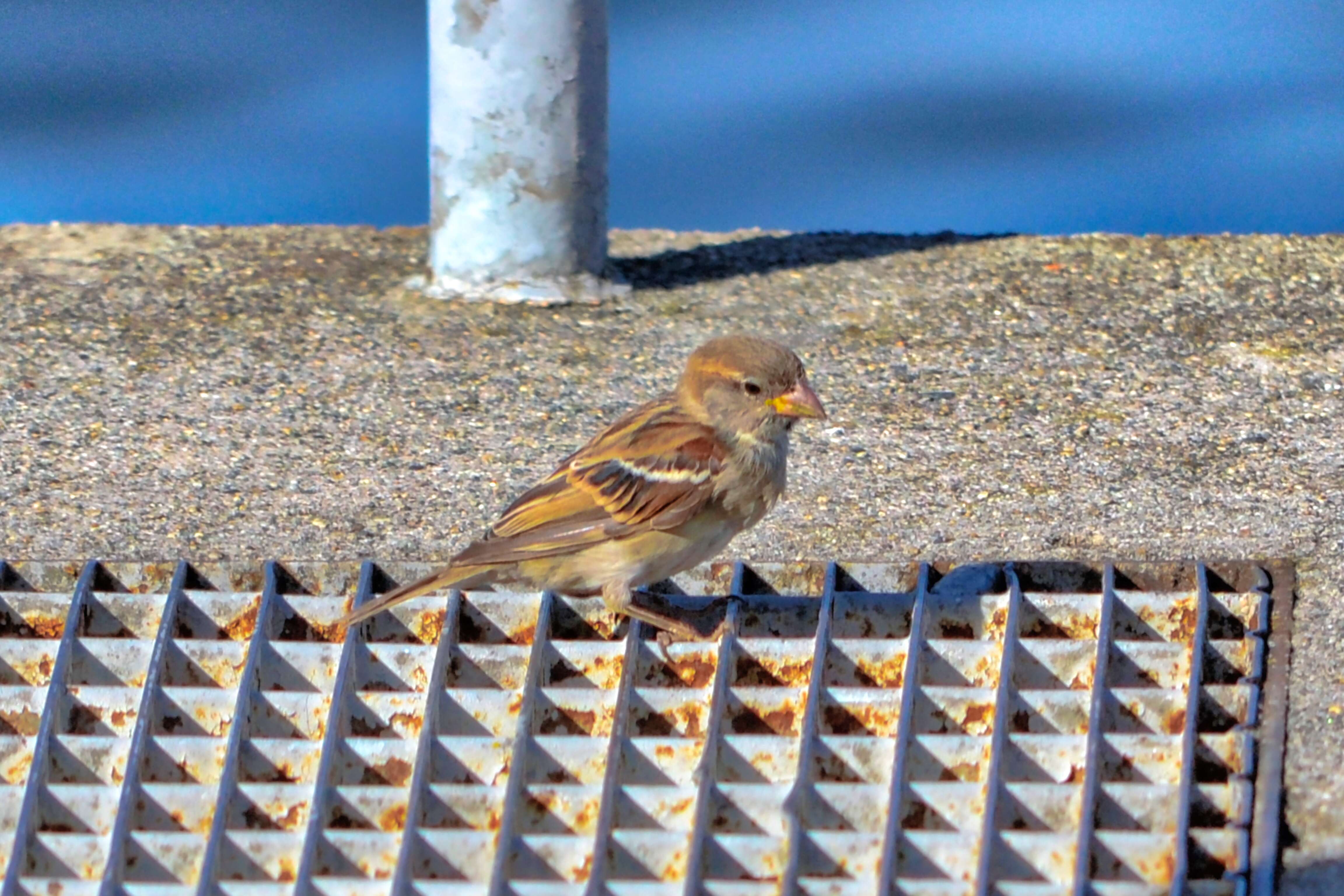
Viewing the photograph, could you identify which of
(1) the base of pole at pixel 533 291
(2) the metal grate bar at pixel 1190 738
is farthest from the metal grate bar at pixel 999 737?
(1) the base of pole at pixel 533 291

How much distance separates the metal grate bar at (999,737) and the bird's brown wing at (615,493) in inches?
26.5

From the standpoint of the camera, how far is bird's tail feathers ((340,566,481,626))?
329 centimetres

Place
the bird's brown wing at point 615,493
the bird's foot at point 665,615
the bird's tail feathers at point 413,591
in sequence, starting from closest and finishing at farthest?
the bird's tail feathers at point 413,591
the bird's foot at point 665,615
the bird's brown wing at point 615,493

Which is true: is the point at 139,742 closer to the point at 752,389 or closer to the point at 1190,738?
the point at 752,389

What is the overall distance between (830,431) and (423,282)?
1.65 m

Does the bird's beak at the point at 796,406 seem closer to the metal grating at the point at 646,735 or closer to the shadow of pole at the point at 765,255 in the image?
the metal grating at the point at 646,735

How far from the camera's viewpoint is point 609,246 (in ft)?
19.4

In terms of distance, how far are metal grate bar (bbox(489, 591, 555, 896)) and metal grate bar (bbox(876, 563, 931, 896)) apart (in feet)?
1.96

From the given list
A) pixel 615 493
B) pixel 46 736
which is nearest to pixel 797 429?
pixel 615 493

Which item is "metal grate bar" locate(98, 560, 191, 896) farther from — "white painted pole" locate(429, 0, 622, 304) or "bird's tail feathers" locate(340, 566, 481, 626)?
"white painted pole" locate(429, 0, 622, 304)

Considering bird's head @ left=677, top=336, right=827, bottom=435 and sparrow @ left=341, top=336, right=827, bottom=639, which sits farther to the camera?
bird's head @ left=677, top=336, right=827, bottom=435

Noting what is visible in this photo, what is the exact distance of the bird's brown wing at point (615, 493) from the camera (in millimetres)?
3520

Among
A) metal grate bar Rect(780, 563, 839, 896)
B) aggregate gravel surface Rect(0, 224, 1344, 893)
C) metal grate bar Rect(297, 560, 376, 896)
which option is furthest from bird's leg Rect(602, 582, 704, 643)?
metal grate bar Rect(297, 560, 376, 896)

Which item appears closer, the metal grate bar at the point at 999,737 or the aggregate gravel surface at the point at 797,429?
the metal grate bar at the point at 999,737
